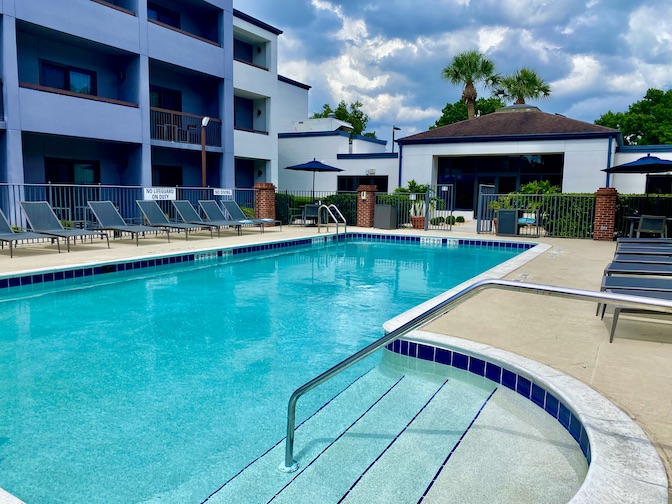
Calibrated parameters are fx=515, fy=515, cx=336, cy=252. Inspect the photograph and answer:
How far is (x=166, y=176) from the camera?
2009 cm

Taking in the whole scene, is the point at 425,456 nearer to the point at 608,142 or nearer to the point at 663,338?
the point at 663,338

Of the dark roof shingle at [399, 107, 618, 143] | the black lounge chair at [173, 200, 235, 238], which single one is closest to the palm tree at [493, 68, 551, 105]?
the dark roof shingle at [399, 107, 618, 143]

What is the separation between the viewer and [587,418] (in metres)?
2.96

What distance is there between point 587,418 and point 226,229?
50.7 feet

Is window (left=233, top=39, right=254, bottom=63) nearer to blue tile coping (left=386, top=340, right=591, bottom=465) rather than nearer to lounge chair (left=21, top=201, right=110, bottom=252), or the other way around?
lounge chair (left=21, top=201, right=110, bottom=252)

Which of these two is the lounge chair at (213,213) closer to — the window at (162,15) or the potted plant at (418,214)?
the potted plant at (418,214)

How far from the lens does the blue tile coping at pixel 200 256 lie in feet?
26.1

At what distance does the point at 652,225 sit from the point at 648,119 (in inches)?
1500

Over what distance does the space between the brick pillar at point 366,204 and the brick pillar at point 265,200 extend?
3.17 m

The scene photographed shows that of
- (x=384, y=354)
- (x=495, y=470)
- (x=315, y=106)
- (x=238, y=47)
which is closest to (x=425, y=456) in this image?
(x=495, y=470)

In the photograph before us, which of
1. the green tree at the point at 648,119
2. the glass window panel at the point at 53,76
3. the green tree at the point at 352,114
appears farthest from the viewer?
the green tree at the point at 352,114

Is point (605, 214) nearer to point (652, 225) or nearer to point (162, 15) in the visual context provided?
point (652, 225)

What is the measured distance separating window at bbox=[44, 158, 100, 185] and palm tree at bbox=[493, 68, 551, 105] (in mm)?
26921

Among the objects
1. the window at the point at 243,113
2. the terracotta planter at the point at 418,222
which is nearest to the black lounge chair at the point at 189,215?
the terracotta planter at the point at 418,222
